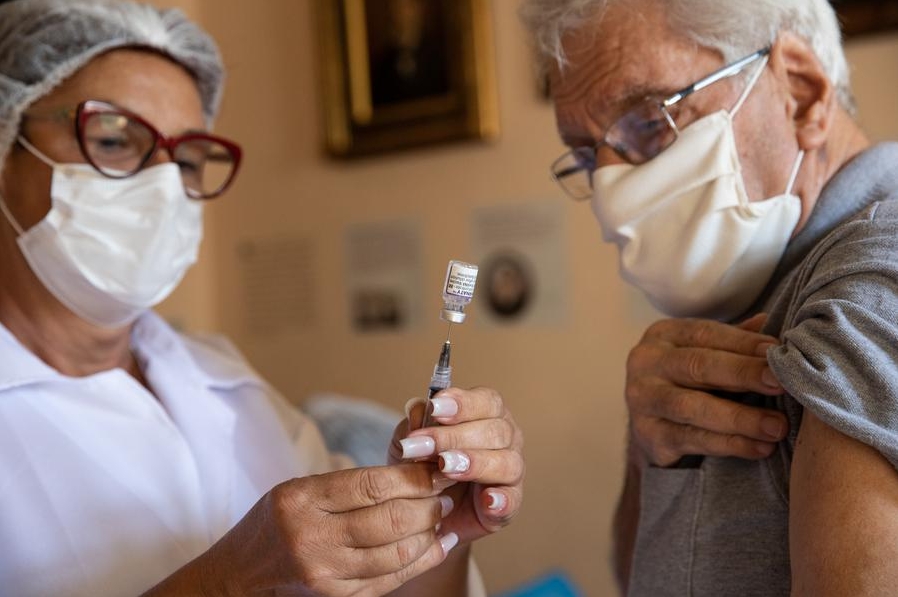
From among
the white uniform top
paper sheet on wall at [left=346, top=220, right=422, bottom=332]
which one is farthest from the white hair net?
paper sheet on wall at [left=346, top=220, right=422, bottom=332]

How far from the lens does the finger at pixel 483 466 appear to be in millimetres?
848

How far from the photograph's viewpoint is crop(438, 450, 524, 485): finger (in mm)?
848

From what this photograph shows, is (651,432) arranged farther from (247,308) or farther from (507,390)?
(247,308)

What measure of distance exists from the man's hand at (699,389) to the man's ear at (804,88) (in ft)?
0.72

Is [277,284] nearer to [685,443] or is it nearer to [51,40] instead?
[51,40]

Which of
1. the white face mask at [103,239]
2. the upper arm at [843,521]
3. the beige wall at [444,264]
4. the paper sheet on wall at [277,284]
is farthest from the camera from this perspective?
the paper sheet on wall at [277,284]

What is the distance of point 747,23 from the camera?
0.97m

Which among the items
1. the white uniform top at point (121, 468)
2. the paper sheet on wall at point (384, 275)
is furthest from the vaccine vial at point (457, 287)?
the paper sheet on wall at point (384, 275)

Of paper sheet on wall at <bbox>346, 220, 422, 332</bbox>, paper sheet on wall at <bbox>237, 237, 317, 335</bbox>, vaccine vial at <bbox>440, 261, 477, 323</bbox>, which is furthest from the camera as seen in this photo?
paper sheet on wall at <bbox>237, 237, 317, 335</bbox>

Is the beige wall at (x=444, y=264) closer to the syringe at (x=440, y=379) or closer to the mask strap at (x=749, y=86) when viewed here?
the mask strap at (x=749, y=86)

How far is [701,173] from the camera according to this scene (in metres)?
0.97

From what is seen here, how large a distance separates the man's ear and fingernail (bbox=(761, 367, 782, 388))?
0.95ft

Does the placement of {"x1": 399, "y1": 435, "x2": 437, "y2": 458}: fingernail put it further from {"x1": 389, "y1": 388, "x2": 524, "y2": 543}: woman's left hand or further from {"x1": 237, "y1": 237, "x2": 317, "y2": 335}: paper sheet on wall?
{"x1": 237, "y1": 237, "x2": 317, "y2": 335}: paper sheet on wall

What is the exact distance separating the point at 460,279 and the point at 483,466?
0.67 feet
